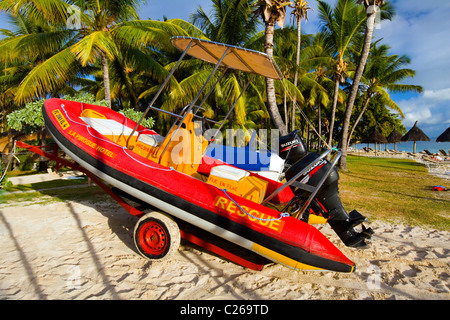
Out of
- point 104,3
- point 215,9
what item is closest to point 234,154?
point 104,3

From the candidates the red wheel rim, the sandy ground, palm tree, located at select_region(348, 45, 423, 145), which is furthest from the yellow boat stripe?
palm tree, located at select_region(348, 45, 423, 145)

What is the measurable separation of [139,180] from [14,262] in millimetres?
1788

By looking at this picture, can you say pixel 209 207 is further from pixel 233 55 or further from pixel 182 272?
pixel 233 55

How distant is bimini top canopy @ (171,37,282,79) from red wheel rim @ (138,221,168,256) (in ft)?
8.56

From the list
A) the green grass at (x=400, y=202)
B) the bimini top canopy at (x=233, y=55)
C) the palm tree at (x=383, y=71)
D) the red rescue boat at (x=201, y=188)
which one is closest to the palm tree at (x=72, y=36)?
the red rescue boat at (x=201, y=188)

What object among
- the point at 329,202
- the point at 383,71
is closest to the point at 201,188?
the point at 329,202

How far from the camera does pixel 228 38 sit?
1235 centimetres

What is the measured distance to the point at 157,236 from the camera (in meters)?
3.55

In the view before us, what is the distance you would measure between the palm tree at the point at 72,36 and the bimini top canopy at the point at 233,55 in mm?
4749

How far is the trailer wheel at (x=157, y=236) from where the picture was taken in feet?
11.2

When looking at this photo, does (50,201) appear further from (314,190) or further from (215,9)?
(215,9)

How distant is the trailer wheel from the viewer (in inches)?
135
